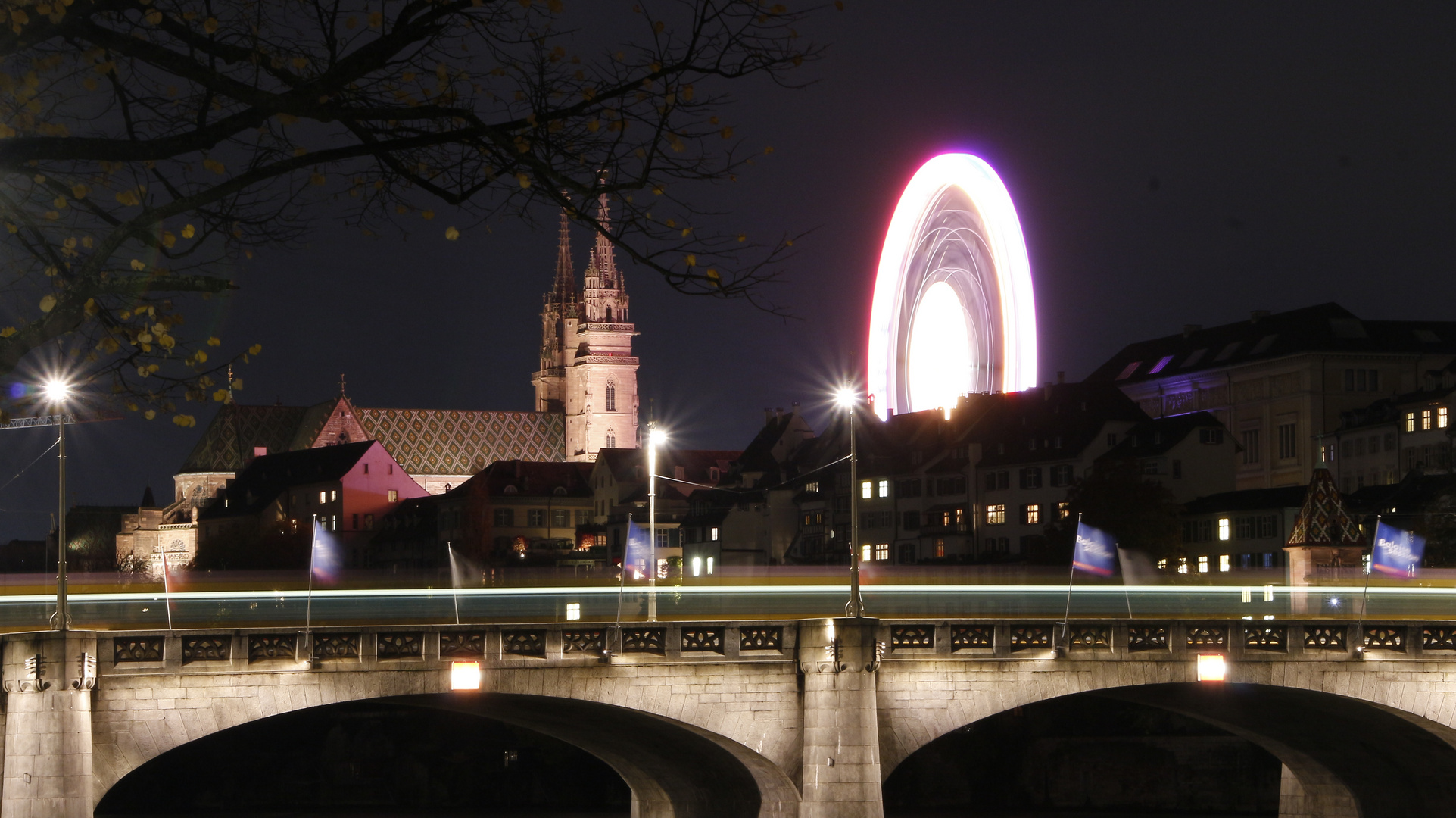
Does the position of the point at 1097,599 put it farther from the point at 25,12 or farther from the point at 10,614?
the point at 25,12

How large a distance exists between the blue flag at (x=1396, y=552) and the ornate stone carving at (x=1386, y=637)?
23.4 meters

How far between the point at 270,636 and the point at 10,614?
18.6 m

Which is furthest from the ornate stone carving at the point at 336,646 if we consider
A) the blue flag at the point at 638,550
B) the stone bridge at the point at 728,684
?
the blue flag at the point at 638,550

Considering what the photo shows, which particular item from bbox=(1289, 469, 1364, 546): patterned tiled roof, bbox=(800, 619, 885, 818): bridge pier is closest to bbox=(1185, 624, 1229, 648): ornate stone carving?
bbox=(800, 619, 885, 818): bridge pier

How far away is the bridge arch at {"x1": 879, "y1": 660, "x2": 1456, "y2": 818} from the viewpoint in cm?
4662

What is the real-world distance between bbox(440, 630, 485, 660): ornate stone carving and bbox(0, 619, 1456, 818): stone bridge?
37mm

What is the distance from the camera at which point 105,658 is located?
3962 centimetres

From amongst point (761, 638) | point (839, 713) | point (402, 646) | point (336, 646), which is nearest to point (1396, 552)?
point (839, 713)

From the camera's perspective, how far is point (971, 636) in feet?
154

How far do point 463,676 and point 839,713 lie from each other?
845 cm

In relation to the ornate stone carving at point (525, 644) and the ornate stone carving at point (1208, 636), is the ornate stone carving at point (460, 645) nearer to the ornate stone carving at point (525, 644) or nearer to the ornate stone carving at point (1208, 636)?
the ornate stone carving at point (525, 644)

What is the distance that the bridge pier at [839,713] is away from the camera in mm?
44562

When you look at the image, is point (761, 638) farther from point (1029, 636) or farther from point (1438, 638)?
point (1438, 638)

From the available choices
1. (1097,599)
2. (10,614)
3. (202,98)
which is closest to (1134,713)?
(1097,599)
